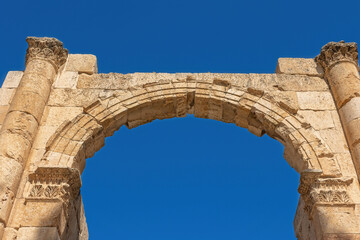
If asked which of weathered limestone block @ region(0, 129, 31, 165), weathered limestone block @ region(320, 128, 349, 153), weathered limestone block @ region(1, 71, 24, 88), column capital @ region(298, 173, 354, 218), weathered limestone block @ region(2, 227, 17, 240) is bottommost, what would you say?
weathered limestone block @ region(2, 227, 17, 240)

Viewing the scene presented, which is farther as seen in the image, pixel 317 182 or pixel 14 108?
pixel 14 108

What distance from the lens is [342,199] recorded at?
7.08 m

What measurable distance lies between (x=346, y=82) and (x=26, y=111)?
619 centimetres

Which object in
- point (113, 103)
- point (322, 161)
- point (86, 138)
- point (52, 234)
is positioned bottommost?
point (52, 234)

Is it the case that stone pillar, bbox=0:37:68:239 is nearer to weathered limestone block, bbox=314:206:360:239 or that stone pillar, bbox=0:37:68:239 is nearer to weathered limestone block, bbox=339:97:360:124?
weathered limestone block, bbox=314:206:360:239

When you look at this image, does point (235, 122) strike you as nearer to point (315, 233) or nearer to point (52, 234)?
point (315, 233)

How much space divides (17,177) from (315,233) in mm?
4954

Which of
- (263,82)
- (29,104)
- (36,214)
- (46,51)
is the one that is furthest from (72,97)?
(263,82)

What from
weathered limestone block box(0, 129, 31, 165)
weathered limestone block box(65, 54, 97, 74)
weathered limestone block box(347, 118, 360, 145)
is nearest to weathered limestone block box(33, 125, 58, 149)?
weathered limestone block box(0, 129, 31, 165)

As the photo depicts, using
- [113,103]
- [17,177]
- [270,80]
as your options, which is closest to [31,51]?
[113,103]

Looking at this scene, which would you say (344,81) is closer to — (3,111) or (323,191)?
(323,191)

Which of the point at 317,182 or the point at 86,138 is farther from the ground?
the point at 86,138

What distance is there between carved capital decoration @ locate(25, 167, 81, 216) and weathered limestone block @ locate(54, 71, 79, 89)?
2512 millimetres

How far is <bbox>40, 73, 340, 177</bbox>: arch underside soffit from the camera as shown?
8.10 m
